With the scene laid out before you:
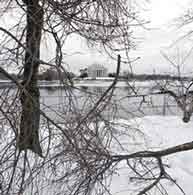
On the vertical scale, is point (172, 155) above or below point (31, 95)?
below

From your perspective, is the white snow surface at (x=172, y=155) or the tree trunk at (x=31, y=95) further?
the white snow surface at (x=172, y=155)

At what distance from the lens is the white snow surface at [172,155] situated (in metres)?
4.25

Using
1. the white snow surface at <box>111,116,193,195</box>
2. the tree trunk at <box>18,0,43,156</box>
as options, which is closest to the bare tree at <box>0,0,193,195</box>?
the tree trunk at <box>18,0,43,156</box>

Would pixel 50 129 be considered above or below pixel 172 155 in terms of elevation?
above

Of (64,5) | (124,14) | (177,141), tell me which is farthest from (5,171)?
(177,141)

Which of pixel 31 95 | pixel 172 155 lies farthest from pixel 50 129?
pixel 172 155

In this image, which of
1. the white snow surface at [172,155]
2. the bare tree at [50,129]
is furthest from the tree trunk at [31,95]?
the white snow surface at [172,155]

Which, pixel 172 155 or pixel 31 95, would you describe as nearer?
pixel 31 95

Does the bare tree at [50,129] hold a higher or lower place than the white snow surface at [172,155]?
higher

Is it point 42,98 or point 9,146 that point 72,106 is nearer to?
point 42,98

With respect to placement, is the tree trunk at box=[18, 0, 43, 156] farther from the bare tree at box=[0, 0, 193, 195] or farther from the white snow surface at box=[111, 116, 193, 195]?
the white snow surface at box=[111, 116, 193, 195]

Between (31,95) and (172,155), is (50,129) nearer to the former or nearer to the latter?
(31,95)

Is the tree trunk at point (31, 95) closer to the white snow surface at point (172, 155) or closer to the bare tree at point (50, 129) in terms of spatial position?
the bare tree at point (50, 129)

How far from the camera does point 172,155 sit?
231 inches
